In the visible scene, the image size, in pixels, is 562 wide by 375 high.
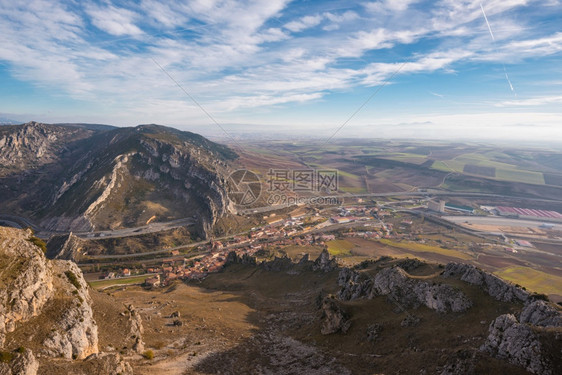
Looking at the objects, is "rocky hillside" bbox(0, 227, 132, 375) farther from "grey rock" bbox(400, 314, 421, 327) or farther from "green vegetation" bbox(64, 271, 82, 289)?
"grey rock" bbox(400, 314, 421, 327)

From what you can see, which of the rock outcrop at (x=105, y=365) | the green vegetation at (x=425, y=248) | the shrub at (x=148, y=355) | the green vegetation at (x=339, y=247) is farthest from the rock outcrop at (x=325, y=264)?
the green vegetation at (x=425, y=248)

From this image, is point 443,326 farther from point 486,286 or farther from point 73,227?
point 73,227

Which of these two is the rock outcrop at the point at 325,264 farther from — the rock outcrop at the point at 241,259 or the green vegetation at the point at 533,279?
the green vegetation at the point at 533,279

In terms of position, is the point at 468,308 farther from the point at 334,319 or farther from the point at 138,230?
the point at 138,230

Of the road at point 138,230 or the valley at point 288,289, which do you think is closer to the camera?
the valley at point 288,289

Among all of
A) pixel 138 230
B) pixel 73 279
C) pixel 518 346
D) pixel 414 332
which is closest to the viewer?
pixel 518 346

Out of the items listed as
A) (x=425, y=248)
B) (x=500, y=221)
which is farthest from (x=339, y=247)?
(x=500, y=221)
